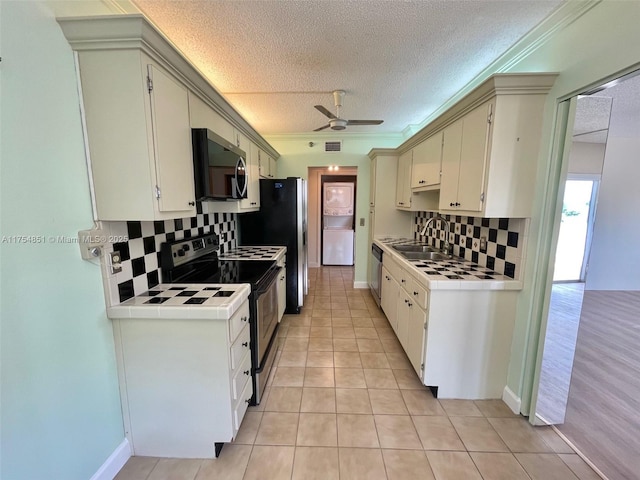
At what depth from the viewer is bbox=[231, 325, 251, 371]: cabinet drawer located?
4.81 feet

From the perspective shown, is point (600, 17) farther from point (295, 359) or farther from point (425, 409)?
point (295, 359)

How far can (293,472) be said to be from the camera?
1.41m

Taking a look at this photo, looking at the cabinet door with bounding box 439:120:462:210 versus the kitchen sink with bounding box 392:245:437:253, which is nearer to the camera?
the cabinet door with bounding box 439:120:462:210

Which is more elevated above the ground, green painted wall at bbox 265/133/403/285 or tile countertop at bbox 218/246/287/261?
green painted wall at bbox 265/133/403/285

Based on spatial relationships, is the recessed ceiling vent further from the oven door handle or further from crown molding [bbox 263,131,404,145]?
the oven door handle

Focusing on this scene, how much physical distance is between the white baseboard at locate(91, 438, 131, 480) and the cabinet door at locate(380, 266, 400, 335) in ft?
7.29

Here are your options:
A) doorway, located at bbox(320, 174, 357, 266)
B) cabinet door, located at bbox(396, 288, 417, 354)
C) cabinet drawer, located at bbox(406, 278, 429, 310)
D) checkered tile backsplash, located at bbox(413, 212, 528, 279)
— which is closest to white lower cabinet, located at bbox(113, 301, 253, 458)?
cabinet drawer, located at bbox(406, 278, 429, 310)

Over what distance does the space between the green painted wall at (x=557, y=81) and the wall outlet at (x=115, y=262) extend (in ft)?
8.12

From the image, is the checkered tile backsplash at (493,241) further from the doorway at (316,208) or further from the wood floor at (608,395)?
the doorway at (316,208)

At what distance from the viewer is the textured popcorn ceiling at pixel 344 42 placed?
150 centimetres

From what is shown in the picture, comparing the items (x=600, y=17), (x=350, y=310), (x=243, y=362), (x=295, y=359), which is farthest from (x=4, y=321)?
(x=350, y=310)

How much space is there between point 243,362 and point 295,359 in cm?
91

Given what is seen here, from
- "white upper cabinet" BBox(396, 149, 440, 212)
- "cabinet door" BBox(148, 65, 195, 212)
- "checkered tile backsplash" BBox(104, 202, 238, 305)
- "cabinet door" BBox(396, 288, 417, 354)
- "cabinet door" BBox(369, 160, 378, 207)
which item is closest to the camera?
"cabinet door" BBox(148, 65, 195, 212)

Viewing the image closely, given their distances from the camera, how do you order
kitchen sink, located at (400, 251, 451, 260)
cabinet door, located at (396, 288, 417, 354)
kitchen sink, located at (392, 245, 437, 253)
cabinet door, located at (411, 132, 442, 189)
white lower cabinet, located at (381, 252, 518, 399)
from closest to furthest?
1. white lower cabinet, located at (381, 252, 518, 399)
2. cabinet door, located at (396, 288, 417, 354)
3. cabinet door, located at (411, 132, 442, 189)
4. kitchen sink, located at (400, 251, 451, 260)
5. kitchen sink, located at (392, 245, 437, 253)
